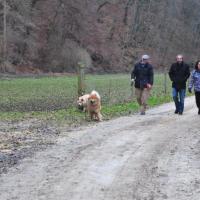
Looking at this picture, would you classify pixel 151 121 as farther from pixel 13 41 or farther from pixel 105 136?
pixel 13 41

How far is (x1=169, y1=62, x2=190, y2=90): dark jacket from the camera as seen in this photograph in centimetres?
1900

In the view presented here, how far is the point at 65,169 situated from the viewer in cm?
952

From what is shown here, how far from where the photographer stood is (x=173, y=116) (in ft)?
59.8

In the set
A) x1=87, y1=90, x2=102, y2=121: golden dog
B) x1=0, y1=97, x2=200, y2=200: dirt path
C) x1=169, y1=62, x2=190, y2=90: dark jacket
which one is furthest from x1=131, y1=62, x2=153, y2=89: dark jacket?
x1=0, y1=97, x2=200, y2=200: dirt path

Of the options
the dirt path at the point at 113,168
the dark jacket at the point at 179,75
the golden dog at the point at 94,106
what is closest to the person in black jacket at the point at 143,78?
the dark jacket at the point at 179,75

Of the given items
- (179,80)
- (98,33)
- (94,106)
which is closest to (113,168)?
(94,106)

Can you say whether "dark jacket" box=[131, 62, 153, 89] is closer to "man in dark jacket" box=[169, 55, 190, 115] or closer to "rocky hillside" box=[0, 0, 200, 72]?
"man in dark jacket" box=[169, 55, 190, 115]

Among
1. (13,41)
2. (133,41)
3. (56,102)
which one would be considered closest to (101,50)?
(133,41)

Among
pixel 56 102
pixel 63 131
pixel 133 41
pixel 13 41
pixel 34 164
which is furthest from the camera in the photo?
pixel 133 41

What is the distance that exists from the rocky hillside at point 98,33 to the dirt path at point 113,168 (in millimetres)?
43911

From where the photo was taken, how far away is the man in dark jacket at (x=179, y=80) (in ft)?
62.3

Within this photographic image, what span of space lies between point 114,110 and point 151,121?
4.37 metres

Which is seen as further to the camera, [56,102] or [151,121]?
[56,102]

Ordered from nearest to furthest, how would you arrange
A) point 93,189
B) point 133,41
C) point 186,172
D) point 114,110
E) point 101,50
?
point 93,189, point 186,172, point 114,110, point 101,50, point 133,41
